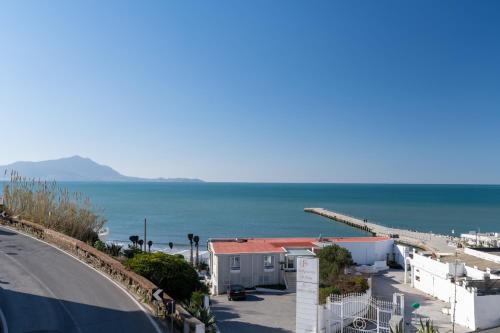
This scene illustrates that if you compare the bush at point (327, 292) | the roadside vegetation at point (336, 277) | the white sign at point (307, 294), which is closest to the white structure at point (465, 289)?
the roadside vegetation at point (336, 277)

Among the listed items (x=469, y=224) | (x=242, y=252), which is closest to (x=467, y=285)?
(x=242, y=252)

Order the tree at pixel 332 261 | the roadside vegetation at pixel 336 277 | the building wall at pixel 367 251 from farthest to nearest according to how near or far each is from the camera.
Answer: the building wall at pixel 367 251, the tree at pixel 332 261, the roadside vegetation at pixel 336 277

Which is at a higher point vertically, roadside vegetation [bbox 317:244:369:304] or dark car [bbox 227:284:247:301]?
roadside vegetation [bbox 317:244:369:304]

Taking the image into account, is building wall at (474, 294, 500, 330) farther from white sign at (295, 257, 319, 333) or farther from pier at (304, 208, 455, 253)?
pier at (304, 208, 455, 253)

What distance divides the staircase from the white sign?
500 inches

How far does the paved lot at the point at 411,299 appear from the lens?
25.7 meters

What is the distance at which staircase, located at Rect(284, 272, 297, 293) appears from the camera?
33.2m

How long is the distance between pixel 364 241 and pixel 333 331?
78.2ft

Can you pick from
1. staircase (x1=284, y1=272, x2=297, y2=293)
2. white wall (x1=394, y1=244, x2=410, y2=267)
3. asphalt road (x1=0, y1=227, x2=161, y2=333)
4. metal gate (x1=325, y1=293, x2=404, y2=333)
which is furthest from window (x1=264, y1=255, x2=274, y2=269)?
white wall (x1=394, y1=244, x2=410, y2=267)

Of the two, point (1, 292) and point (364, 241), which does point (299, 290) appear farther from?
point (364, 241)

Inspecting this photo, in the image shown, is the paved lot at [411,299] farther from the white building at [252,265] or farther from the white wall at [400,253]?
the white building at [252,265]

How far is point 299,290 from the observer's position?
2012 centimetres

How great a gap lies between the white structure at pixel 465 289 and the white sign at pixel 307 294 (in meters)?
7.53

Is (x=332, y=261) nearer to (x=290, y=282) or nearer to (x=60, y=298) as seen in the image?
(x=290, y=282)
